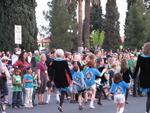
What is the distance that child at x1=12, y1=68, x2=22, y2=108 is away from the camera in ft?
62.5

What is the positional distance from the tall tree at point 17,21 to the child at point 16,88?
98.6 feet

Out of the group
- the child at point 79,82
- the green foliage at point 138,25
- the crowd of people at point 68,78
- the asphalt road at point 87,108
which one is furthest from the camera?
the green foliage at point 138,25

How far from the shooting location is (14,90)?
62.7ft

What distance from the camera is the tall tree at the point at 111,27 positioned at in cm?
9444

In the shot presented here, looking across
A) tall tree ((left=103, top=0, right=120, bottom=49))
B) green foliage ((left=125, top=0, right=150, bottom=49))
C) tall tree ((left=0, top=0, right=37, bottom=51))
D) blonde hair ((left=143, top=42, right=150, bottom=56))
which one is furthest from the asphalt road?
tall tree ((left=103, top=0, right=120, bottom=49))

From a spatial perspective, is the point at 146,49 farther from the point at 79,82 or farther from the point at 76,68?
the point at 76,68

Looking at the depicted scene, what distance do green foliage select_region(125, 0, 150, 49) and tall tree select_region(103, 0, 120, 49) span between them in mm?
22820

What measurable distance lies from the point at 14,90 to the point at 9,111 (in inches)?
49.5

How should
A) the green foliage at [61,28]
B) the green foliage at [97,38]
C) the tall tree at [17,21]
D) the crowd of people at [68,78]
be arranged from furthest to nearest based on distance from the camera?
the green foliage at [97,38] → the green foliage at [61,28] → the tall tree at [17,21] → the crowd of people at [68,78]

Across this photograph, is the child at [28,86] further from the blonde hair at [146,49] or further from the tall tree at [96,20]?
the tall tree at [96,20]

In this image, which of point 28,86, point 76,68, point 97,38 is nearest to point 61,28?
point 97,38

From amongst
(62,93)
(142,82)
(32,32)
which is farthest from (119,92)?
(32,32)

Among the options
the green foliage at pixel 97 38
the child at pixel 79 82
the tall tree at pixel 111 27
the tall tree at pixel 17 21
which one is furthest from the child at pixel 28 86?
the tall tree at pixel 111 27

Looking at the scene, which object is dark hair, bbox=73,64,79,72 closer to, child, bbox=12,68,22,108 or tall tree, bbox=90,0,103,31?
child, bbox=12,68,22,108
